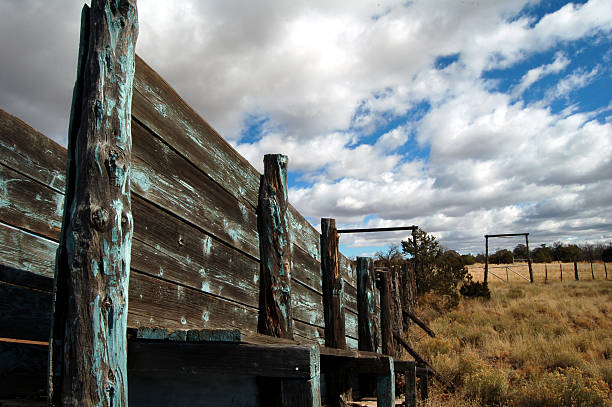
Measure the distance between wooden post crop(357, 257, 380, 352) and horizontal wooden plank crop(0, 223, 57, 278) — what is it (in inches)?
130

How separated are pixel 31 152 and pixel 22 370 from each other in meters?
1.06

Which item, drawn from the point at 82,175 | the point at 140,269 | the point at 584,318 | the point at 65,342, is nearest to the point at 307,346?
the point at 140,269

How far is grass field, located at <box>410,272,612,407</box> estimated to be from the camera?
7.00 metres

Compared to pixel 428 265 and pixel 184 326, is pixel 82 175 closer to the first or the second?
pixel 184 326

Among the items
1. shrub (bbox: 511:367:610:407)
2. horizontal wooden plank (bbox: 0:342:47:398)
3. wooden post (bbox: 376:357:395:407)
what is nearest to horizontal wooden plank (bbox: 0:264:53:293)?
horizontal wooden plank (bbox: 0:342:47:398)

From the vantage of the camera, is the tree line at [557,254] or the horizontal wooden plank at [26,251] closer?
the horizontal wooden plank at [26,251]

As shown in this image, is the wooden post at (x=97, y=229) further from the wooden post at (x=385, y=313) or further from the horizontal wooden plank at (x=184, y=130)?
the wooden post at (x=385, y=313)

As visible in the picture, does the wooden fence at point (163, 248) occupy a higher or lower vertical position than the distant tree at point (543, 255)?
lower

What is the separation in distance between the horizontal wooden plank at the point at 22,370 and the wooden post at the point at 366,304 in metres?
3.44

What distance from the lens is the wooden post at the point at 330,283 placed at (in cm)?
382

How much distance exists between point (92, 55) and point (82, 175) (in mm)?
439

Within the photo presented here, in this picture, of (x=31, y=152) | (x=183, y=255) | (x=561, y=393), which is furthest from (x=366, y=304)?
(x=561, y=393)

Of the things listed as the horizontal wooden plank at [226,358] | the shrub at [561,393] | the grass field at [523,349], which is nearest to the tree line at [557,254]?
the grass field at [523,349]

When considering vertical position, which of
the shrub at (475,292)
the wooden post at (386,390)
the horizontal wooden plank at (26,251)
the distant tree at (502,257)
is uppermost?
the distant tree at (502,257)
